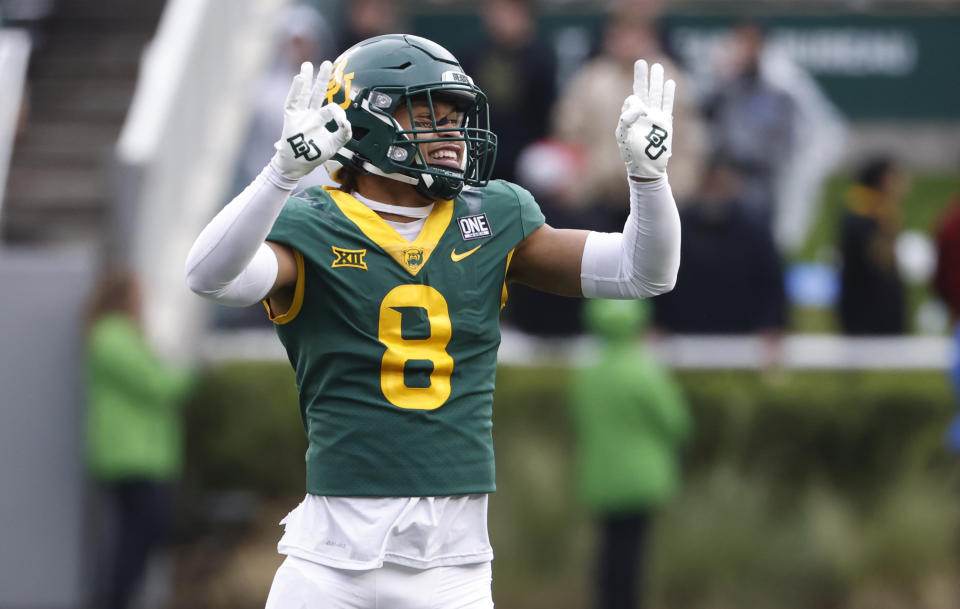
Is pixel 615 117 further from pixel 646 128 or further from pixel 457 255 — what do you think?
pixel 646 128

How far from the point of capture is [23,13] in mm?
12172

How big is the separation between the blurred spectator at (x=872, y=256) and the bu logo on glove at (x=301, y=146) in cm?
656

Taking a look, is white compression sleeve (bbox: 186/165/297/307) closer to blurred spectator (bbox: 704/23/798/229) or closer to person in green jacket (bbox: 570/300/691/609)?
person in green jacket (bbox: 570/300/691/609)

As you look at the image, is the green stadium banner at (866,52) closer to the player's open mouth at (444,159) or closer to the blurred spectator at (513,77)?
the blurred spectator at (513,77)

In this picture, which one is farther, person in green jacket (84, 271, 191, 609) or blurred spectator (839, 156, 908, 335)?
blurred spectator (839, 156, 908, 335)

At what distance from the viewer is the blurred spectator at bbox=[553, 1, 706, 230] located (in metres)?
9.12

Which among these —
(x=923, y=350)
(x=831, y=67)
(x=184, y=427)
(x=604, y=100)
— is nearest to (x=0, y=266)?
(x=184, y=427)

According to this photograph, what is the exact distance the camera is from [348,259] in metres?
3.66

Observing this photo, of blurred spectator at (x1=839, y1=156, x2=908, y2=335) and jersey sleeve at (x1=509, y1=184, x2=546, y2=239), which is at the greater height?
jersey sleeve at (x1=509, y1=184, x2=546, y2=239)

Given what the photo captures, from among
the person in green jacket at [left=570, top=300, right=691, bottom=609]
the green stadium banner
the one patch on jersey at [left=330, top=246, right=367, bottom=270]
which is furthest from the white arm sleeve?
the green stadium banner

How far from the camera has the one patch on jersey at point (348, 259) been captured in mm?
3652

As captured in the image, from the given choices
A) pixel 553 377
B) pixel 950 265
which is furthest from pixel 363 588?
pixel 950 265

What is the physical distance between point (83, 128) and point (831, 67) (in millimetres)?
6587

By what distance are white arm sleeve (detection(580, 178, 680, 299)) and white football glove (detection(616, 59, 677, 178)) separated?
0.06 m
